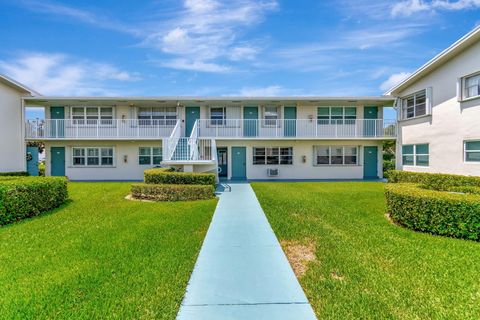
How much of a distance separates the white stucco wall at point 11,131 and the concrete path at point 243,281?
15609 mm

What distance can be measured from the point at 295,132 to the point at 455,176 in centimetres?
890

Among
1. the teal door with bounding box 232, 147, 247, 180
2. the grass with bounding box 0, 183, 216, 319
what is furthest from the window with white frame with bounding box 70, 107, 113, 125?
the grass with bounding box 0, 183, 216, 319

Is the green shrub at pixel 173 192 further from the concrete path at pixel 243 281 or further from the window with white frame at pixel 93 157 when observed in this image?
the window with white frame at pixel 93 157

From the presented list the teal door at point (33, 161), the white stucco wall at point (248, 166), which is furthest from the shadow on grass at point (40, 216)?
the teal door at point (33, 161)

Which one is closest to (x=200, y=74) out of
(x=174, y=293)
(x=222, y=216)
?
(x=222, y=216)

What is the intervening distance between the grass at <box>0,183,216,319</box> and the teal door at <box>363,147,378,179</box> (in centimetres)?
1439

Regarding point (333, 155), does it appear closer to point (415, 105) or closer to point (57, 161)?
point (415, 105)

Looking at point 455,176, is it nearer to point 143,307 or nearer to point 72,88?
point 143,307

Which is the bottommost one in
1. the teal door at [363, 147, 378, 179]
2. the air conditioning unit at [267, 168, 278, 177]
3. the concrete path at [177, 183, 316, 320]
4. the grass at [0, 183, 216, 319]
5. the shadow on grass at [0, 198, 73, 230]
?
the concrete path at [177, 183, 316, 320]

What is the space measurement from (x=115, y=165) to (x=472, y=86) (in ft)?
65.7

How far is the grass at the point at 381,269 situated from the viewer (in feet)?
10.6

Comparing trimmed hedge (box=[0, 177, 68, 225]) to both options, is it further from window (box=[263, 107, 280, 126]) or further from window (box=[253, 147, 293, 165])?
window (box=[263, 107, 280, 126])

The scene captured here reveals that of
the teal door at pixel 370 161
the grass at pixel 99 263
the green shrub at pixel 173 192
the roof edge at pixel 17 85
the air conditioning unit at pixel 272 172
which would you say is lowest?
the grass at pixel 99 263

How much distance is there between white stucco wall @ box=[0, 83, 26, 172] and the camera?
49.5 feet
